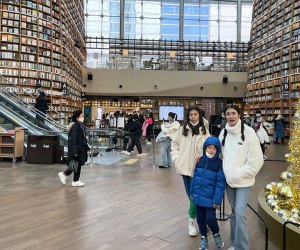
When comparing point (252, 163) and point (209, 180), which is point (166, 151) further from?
point (252, 163)

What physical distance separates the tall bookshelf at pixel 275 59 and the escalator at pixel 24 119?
953cm


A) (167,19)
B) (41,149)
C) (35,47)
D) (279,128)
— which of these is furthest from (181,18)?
(41,149)

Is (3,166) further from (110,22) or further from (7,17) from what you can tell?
(110,22)

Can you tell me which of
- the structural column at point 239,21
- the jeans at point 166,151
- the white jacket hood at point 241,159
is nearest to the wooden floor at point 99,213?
the white jacket hood at point 241,159

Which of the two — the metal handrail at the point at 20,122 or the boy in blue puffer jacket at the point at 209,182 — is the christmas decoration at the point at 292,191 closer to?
the boy in blue puffer jacket at the point at 209,182

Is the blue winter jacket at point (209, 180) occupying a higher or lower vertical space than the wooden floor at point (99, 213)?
higher

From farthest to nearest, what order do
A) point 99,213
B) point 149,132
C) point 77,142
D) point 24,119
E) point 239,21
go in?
point 239,21 → point 149,132 → point 24,119 → point 77,142 → point 99,213

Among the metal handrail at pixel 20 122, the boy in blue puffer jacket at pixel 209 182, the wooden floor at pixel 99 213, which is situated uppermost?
the metal handrail at pixel 20 122

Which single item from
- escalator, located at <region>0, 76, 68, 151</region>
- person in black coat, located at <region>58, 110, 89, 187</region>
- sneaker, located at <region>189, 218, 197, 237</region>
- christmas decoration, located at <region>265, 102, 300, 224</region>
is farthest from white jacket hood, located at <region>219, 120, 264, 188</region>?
escalator, located at <region>0, 76, 68, 151</region>

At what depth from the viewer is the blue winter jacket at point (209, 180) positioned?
8.64 ft

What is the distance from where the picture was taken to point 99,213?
395 centimetres

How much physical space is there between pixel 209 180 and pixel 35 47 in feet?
39.4

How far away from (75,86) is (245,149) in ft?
54.9

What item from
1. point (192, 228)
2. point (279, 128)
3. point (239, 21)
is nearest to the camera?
point (192, 228)
